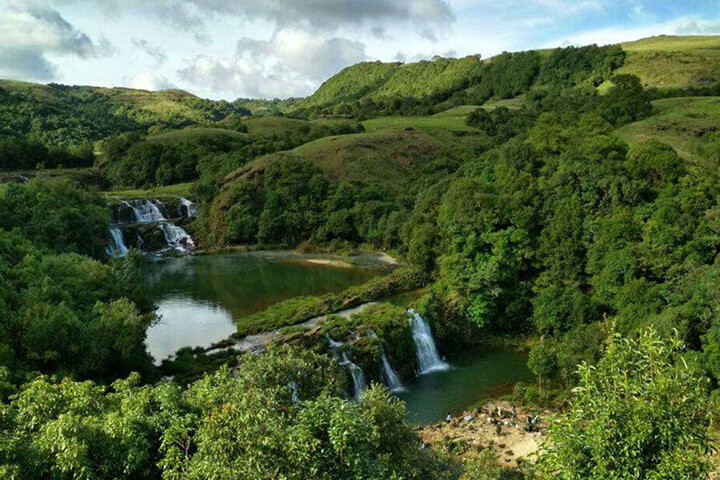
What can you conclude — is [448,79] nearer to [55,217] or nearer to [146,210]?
[146,210]

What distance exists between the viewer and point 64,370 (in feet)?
74.9

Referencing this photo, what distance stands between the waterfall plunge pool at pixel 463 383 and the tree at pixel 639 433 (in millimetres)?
19492

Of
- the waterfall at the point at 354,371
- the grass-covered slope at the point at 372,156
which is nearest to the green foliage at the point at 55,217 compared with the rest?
the waterfall at the point at 354,371

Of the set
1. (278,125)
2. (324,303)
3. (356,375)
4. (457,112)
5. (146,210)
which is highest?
(278,125)

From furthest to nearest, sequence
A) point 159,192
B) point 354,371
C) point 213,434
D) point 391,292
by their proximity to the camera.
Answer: point 159,192
point 391,292
point 354,371
point 213,434

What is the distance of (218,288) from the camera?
180 ft

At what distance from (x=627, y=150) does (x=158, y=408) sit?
49.4 m

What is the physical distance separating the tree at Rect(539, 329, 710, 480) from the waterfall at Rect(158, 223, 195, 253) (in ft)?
232

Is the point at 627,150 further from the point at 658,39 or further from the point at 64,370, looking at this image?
the point at 658,39

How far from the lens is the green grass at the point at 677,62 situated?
4136 inches

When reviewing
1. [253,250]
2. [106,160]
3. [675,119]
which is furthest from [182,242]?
[675,119]

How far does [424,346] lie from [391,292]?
1106 cm

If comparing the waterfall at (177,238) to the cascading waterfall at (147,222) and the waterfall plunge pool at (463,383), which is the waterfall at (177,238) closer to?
the cascading waterfall at (147,222)

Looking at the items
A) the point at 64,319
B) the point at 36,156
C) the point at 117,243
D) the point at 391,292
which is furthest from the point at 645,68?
the point at 36,156
